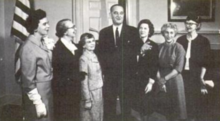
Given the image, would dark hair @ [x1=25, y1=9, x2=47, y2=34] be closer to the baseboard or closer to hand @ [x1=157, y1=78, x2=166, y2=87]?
the baseboard

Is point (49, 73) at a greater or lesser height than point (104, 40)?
lesser

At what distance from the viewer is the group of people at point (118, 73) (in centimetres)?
299

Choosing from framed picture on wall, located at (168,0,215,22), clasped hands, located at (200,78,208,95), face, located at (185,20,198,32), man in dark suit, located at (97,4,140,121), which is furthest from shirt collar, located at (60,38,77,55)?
clasped hands, located at (200,78,208,95)

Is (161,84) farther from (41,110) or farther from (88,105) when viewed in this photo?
(41,110)

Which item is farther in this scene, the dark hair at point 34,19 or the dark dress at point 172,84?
the dark dress at point 172,84

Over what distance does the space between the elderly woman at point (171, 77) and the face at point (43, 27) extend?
42.5 inches

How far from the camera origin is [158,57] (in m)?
3.08

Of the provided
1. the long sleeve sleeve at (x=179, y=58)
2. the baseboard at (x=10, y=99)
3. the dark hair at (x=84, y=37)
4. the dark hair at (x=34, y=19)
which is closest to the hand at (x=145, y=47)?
the long sleeve sleeve at (x=179, y=58)

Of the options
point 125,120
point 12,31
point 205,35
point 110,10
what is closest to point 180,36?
point 205,35

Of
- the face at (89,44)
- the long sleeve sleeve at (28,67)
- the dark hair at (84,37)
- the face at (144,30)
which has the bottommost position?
the long sleeve sleeve at (28,67)

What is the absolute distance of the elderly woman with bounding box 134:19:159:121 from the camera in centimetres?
304

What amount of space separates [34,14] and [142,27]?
1013mm

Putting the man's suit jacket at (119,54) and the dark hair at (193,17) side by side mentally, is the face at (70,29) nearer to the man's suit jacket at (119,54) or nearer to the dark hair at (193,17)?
the man's suit jacket at (119,54)

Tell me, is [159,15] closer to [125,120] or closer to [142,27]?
[142,27]
